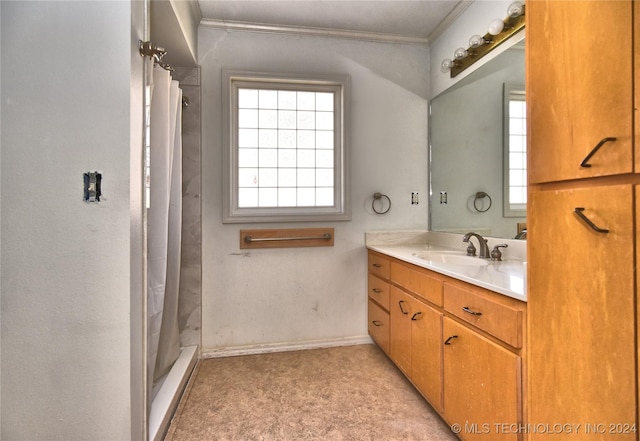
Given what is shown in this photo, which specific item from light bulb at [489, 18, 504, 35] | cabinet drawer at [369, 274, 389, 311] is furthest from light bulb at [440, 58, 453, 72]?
cabinet drawer at [369, 274, 389, 311]

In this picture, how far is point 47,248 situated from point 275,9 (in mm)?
2052

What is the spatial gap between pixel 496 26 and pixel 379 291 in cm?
183

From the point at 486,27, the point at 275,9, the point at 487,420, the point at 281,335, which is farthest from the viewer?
the point at 281,335

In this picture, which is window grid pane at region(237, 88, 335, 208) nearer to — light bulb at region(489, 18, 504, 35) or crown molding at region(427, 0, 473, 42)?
crown molding at region(427, 0, 473, 42)

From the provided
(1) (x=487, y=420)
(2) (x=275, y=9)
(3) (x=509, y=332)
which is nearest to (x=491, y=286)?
(3) (x=509, y=332)

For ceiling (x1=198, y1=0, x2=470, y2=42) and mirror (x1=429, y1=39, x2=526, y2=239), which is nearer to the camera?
mirror (x1=429, y1=39, x2=526, y2=239)

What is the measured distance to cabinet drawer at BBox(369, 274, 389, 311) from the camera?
2.19m

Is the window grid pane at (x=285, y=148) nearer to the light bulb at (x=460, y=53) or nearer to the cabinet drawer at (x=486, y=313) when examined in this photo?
the light bulb at (x=460, y=53)

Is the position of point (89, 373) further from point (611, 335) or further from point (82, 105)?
point (611, 335)

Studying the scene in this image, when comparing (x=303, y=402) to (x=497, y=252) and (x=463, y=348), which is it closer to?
(x=463, y=348)

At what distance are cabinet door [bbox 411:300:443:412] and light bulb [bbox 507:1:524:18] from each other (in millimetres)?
1639

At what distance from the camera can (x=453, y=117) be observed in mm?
2324

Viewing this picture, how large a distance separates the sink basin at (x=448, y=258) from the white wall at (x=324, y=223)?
1.67 feet

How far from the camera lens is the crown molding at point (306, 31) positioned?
232 cm
